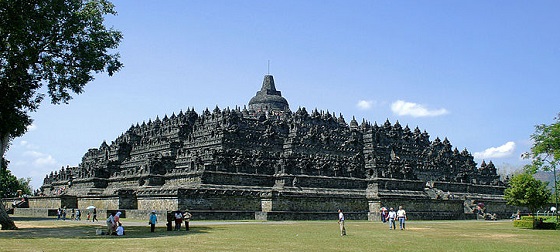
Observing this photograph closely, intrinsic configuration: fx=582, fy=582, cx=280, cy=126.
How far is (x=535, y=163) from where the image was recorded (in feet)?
167

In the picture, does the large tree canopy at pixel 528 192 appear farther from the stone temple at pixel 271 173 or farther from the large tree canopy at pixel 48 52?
the large tree canopy at pixel 48 52

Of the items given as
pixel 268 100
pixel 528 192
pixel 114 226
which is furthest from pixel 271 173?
pixel 268 100

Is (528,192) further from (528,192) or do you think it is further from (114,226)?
(114,226)

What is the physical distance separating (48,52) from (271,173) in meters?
33.9

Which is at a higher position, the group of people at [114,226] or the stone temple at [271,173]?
the stone temple at [271,173]

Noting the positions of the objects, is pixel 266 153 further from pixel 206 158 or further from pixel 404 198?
pixel 404 198

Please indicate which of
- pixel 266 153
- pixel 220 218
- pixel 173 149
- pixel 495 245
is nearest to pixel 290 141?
pixel 266 153

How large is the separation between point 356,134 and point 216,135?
3154cm

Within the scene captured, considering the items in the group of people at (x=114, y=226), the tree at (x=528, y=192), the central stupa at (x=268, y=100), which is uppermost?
the central stupa at (x=268, y=100)

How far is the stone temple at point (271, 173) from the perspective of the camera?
58.0m

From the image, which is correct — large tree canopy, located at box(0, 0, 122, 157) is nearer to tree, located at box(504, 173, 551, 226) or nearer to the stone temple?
the stone temple

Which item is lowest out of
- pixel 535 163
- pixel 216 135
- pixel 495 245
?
pixel 495 245

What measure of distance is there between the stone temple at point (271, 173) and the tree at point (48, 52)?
17655 millimetres

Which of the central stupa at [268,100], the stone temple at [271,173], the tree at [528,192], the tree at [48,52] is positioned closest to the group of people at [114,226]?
the tree at [48,52]
